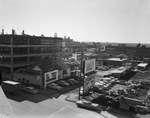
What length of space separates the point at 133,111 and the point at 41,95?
17.4 meters

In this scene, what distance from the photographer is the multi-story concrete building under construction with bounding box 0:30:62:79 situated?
141ft

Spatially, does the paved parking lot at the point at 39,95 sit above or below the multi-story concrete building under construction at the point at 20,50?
below

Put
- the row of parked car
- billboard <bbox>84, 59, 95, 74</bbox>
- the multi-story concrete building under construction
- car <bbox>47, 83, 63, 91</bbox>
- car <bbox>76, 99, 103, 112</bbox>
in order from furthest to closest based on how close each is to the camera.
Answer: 1. the multi-story concrete building under construction
2. the row of parked car
3. car <bbox>47, 83, 63, 91</bbox>
4. billboard <bbox>84, 59, 95, 74</bbox>
5. car <bbox>76, 99, 103, 112</bbox>

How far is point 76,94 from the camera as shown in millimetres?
31438

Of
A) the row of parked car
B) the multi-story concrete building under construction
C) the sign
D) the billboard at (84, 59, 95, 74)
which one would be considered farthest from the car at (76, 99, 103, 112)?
the multi-story concrete building under construction

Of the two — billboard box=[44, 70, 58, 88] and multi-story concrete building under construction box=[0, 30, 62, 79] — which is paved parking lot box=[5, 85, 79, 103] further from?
multi-story concrete building under construction box=[0, 30, 62, 79]

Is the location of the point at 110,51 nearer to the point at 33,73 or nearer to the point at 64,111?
the point at 33,73

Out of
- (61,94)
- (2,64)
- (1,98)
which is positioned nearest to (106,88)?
(61,94)

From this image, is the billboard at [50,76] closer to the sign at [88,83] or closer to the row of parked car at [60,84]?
the row of parked car at [60,84]

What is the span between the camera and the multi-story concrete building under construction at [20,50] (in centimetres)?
4287

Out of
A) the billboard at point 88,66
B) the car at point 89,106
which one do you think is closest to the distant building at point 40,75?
the billboard at point 88,66

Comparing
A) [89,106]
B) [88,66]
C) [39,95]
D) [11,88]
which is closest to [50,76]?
[39,95]

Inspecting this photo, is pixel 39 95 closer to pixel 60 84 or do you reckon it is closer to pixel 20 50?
pixel 60 84

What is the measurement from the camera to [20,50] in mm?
46469
